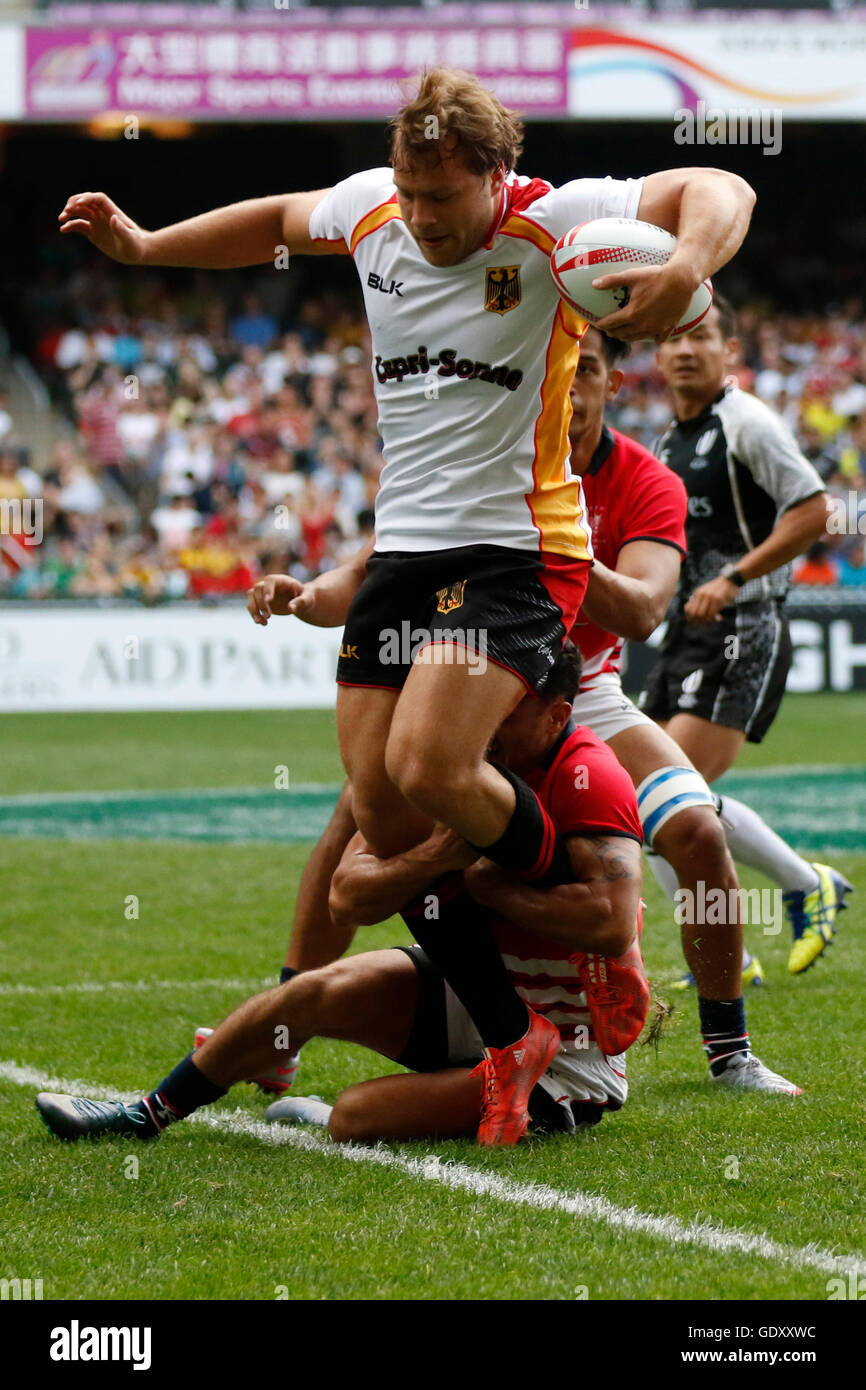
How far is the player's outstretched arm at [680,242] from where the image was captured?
338 cm

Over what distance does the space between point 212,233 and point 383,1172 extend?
2.43 meters

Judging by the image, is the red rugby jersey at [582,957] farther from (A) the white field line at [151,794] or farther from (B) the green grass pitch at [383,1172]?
(A) the white field line at [151,794]

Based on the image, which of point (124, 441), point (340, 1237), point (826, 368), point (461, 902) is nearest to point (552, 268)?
point (461, 902)

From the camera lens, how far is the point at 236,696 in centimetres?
1702

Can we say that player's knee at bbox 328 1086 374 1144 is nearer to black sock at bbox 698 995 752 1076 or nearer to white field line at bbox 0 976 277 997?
black sock at bbox 698 995 752 1076

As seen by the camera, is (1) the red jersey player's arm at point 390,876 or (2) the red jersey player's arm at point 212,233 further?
(2) the red jersey player's arm at point 212,233

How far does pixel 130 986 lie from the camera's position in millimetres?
6051

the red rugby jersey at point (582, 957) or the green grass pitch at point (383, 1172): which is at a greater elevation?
the red rugby jersey at point (582, 957)

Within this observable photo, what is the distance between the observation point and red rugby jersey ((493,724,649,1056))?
161 inches

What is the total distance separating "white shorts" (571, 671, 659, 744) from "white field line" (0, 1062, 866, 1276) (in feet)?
4.79

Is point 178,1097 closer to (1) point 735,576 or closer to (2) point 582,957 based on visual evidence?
(2) point 582,957

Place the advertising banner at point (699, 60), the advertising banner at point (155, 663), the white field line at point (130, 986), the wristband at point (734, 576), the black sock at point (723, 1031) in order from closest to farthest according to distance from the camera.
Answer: the black sock at point (723, 1031)
the white field line at point (130, 986)
the wristband at point (734, 576)
the advertising banner at point (155, 663)
the advertising banner at point (699, 60)

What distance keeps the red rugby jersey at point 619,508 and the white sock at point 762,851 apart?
3.83ft

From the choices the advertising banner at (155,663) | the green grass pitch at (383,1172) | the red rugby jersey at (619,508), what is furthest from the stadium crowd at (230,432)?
the red rugby jersey at (619,508)
